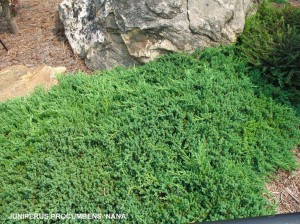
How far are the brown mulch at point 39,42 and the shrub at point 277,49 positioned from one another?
7.53 ft

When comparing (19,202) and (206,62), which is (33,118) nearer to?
(19,202)

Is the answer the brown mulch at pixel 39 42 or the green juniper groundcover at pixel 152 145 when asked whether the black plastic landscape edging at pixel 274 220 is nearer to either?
the green juniper groundcover at pixel 152 145

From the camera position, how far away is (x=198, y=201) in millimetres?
2432

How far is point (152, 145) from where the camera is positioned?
2643 millimetres

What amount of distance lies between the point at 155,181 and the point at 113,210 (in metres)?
0.42

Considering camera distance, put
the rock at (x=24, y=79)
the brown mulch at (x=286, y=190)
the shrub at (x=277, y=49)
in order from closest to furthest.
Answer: the brown mulch at (x=286, y=190)
the shrub at (x=277, y=49)
the rock at (x=24, y=79)

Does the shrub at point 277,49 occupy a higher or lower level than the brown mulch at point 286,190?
higher

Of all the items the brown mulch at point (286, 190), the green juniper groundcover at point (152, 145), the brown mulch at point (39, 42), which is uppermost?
the brown mulch at point (39, 42)

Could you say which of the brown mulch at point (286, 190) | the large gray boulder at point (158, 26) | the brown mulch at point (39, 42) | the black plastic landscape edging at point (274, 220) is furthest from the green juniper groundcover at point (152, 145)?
the black plastic landscape edging at point (274, 220)

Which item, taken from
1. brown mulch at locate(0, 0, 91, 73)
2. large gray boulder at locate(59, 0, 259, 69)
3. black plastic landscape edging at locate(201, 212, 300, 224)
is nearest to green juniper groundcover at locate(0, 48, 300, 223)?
large gray boulder at locate(59, 0, 259, 69)

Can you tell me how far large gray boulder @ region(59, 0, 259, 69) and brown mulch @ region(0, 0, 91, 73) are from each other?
626 millimetres

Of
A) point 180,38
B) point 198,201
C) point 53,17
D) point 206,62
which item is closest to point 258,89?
point 206,62

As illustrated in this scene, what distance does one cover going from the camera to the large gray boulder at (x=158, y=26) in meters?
3.54

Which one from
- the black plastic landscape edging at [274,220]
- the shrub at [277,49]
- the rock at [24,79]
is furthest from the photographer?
the rock at [24,79]
